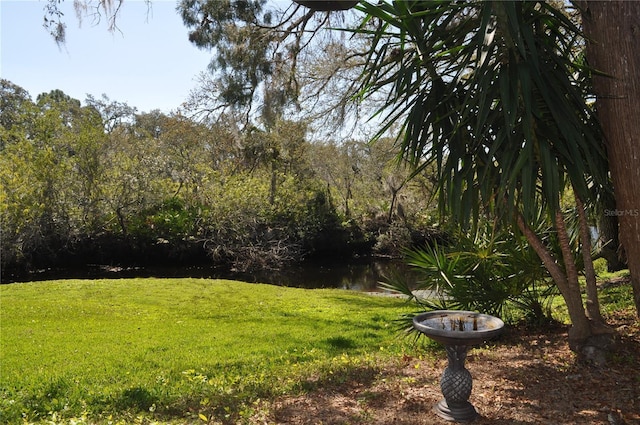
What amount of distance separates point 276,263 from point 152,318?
10513mm

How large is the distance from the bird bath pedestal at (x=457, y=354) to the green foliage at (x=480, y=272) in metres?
1.64

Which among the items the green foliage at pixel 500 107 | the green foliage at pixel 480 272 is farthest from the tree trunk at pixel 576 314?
the green foliage at pixel 480 272

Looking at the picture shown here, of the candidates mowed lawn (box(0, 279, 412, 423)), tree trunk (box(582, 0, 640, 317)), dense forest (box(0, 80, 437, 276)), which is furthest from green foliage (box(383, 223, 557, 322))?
dense forest (box(0, 80, 437, 276))

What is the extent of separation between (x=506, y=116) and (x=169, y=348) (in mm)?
4925

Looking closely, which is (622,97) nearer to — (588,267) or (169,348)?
(588,267)

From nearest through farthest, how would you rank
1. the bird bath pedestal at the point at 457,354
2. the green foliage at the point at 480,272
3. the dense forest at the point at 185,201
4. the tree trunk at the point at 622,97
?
1. the bird bath pedestal at the point at 457,354
2. the tree trunk at the point at 622,97
3. the green foliage at the point at 480,272
4. the dense forest at the point at 185,201

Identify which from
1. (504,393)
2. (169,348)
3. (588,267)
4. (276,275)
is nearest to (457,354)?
(504,393)

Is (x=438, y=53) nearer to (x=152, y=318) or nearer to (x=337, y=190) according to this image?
(x=152, y=318)

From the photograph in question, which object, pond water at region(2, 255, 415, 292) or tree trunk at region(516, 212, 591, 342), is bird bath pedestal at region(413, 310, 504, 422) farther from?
pond water at region(2, 255, 415, 292)

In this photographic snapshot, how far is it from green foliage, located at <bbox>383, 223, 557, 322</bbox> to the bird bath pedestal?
5.38 ft

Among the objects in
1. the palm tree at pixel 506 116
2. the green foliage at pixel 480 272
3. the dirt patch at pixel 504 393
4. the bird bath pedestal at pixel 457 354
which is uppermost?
the palm tree at pixel 506 116

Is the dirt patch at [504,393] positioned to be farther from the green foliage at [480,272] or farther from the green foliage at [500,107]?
the green foliage at [500,107]

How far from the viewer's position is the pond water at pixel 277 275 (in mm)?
16534

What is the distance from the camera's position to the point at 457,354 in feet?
11.9
